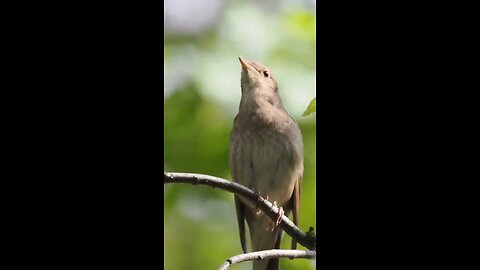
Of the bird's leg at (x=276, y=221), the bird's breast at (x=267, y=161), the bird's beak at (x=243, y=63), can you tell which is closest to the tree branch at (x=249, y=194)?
the bird's leg at (x=276, y=221)

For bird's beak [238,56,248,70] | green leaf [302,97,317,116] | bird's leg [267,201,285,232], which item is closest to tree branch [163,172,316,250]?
bird's leg [267,201,285,232]

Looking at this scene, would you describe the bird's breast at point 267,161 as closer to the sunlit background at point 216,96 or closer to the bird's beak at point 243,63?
the sunlit background at point 216,96

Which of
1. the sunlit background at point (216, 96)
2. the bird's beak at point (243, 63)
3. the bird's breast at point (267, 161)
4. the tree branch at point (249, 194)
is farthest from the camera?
the bird's breast at point (267, 161)

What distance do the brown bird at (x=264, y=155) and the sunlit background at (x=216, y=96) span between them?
1.7 inches

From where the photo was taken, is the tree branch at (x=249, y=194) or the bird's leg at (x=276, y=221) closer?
the tree branch at (x=249, y=194)

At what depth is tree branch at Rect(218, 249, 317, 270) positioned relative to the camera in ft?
7.39

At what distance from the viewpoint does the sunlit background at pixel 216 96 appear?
2.41 metres

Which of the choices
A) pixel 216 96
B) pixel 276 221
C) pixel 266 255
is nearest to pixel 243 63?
pixel 216 96

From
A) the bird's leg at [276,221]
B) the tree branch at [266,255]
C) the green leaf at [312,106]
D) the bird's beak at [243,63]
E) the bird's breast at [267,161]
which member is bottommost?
the tree branch at [266,255]

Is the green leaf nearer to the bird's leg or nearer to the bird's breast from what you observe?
the bird's breast

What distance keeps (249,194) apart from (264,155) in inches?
Answer: 19.5
